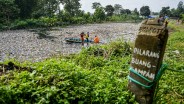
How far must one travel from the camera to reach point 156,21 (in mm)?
3850

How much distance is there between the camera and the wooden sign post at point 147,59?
3645 millimetres

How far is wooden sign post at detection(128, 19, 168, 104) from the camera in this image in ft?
12.0

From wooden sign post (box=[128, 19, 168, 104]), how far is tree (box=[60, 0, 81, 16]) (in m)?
65.4

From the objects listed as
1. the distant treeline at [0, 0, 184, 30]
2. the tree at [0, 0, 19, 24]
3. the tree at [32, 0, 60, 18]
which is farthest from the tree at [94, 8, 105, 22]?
the tree at [0, 0, 19, 24]

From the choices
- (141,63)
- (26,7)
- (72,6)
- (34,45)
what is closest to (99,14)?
(72,6)

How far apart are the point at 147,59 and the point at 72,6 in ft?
221

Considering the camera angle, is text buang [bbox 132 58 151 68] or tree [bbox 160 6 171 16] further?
tree [bbox 160 6 171 16]

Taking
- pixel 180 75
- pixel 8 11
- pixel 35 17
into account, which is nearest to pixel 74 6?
pixel 35 17

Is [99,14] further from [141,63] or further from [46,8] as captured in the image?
[141,63]

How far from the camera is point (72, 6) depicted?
69.4m

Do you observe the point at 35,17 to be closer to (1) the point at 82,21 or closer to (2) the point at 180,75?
(1) the point at 82,21

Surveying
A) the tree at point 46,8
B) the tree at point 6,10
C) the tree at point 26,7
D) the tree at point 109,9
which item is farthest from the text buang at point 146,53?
the tree at point 109,9

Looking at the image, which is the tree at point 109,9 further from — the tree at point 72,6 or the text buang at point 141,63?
the text buang at point 141,63

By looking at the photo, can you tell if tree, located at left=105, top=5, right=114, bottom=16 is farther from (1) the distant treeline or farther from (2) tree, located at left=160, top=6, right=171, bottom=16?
(2) tree, located at left=160, top=6, right=171, bottom=16
